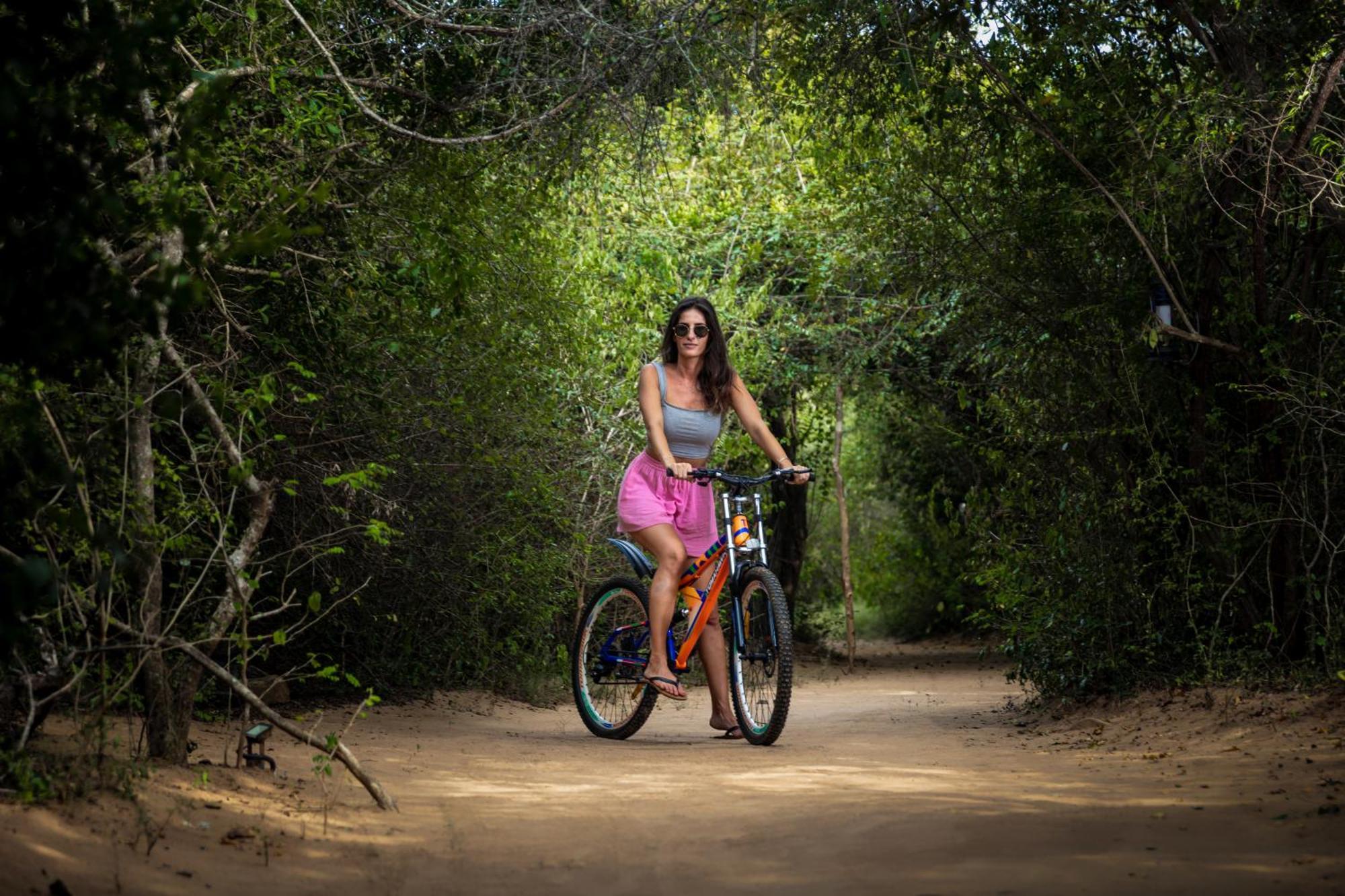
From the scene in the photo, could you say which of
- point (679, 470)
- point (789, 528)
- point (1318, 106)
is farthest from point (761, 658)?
point (789, 528)

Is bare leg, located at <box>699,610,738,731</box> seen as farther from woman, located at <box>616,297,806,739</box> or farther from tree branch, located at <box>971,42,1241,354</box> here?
tree branch, located at <box>971,42,1241,354</box>

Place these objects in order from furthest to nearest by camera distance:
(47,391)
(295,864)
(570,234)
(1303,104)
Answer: (570,234)
(1303,104)
(47,391)
(295,864)

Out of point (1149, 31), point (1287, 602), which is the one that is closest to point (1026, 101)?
point (1149, 31)

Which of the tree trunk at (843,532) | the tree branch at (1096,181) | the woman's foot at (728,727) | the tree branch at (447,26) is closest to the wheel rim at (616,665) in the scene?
the woman's foot at (728,727)

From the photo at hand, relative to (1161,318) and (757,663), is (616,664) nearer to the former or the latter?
(757,663)

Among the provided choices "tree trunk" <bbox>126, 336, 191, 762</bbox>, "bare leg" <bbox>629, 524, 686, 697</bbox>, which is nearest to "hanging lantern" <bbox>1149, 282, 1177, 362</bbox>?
"bare leg" <bbox>629, 524, 686, 697</bbox>

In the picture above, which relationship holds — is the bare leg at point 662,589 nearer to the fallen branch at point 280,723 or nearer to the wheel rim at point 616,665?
the wheel rim at point 616,665

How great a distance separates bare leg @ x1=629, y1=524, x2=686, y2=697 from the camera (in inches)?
293

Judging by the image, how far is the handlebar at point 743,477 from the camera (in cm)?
707

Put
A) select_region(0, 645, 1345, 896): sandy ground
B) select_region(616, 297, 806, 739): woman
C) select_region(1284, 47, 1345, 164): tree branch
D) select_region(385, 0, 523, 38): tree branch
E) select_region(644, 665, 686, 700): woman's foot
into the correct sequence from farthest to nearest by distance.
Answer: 1. select_region(385, 0, 523, 38): tree branch
2. select_region(616, 297, 806, 739): woman
3. select_region(644, 665, 686, 700): woman's foot
4. select_region(1284, 47, 1345, 164): tree branch
5. select_region(0, 645, 1345, 896): sandy ground

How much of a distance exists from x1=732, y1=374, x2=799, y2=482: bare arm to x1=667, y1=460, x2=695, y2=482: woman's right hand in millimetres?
410

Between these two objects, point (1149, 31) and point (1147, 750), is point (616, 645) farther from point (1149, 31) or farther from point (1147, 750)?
point (1149, 31)

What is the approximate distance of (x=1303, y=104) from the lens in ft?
23.1

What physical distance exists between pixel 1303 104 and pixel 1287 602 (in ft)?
8.25
